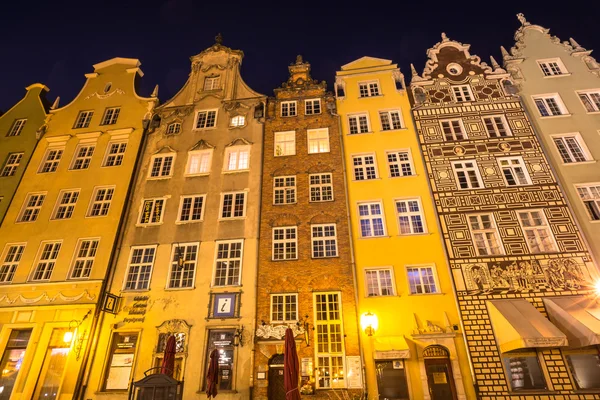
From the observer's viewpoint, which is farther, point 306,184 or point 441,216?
point 306,184

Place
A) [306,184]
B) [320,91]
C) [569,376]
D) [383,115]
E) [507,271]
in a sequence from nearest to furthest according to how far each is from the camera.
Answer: [569,376]
[507,271]
[306,184]
[383,115]
[320,91]

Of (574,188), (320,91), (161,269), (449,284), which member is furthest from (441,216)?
(161,269)

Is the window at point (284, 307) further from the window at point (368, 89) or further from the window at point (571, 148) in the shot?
the window at point (571, 148)

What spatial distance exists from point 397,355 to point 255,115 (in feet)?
55.1

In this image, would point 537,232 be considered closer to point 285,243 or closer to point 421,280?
point 421,280

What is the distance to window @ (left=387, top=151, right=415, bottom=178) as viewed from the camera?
20.7 meters

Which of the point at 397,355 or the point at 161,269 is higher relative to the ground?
the point at 161,269

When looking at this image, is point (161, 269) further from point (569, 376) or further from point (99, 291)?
point (569, 376)

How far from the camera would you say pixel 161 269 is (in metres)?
19.4

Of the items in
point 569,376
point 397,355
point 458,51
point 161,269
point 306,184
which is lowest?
point 569,376

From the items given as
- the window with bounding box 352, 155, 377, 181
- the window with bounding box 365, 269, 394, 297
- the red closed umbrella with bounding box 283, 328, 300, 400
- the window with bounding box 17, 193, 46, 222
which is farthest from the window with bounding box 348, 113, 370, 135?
the window with bounding box 17, 193, 46, 222

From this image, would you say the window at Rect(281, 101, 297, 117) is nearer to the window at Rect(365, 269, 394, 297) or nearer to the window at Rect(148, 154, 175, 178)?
the window at Rect(148, 154, 175, 178)

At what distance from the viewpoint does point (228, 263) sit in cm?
1916

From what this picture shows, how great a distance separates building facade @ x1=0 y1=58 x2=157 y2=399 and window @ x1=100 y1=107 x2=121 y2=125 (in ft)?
0.27
